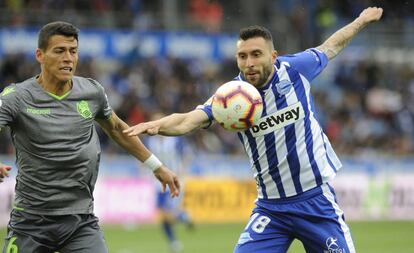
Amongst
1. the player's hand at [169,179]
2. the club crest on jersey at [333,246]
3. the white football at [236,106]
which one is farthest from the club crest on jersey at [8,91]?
the club crest on jersey at [333,246]

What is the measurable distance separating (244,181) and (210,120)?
45.5 ft

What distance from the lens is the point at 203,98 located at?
25.8 meters

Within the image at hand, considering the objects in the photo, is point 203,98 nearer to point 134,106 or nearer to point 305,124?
point 134,106

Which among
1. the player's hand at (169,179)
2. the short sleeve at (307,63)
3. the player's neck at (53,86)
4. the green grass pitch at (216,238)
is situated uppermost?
the short sleeve at (307,63)

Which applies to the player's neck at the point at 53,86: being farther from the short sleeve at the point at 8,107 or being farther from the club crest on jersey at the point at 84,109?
the short sleeve at the point at 8,107

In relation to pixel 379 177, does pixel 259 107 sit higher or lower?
higher

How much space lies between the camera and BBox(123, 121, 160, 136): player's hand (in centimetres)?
694

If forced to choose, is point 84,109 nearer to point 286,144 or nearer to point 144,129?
point 144,129

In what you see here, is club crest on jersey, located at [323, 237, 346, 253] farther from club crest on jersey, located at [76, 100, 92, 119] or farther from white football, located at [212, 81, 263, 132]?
club crest on jersey, located at [76, 100, 92, 119]

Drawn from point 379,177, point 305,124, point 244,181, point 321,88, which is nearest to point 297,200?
point 305,124

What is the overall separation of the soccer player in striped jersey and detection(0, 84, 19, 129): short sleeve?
4.95ft

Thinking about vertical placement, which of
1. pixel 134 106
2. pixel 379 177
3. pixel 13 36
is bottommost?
pixel 379 177

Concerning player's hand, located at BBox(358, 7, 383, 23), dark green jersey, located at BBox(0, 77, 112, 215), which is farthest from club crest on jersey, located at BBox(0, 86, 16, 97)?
player's hand, located at BBox(358, 7, 383, 23)

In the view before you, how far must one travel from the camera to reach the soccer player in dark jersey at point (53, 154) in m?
7.16
